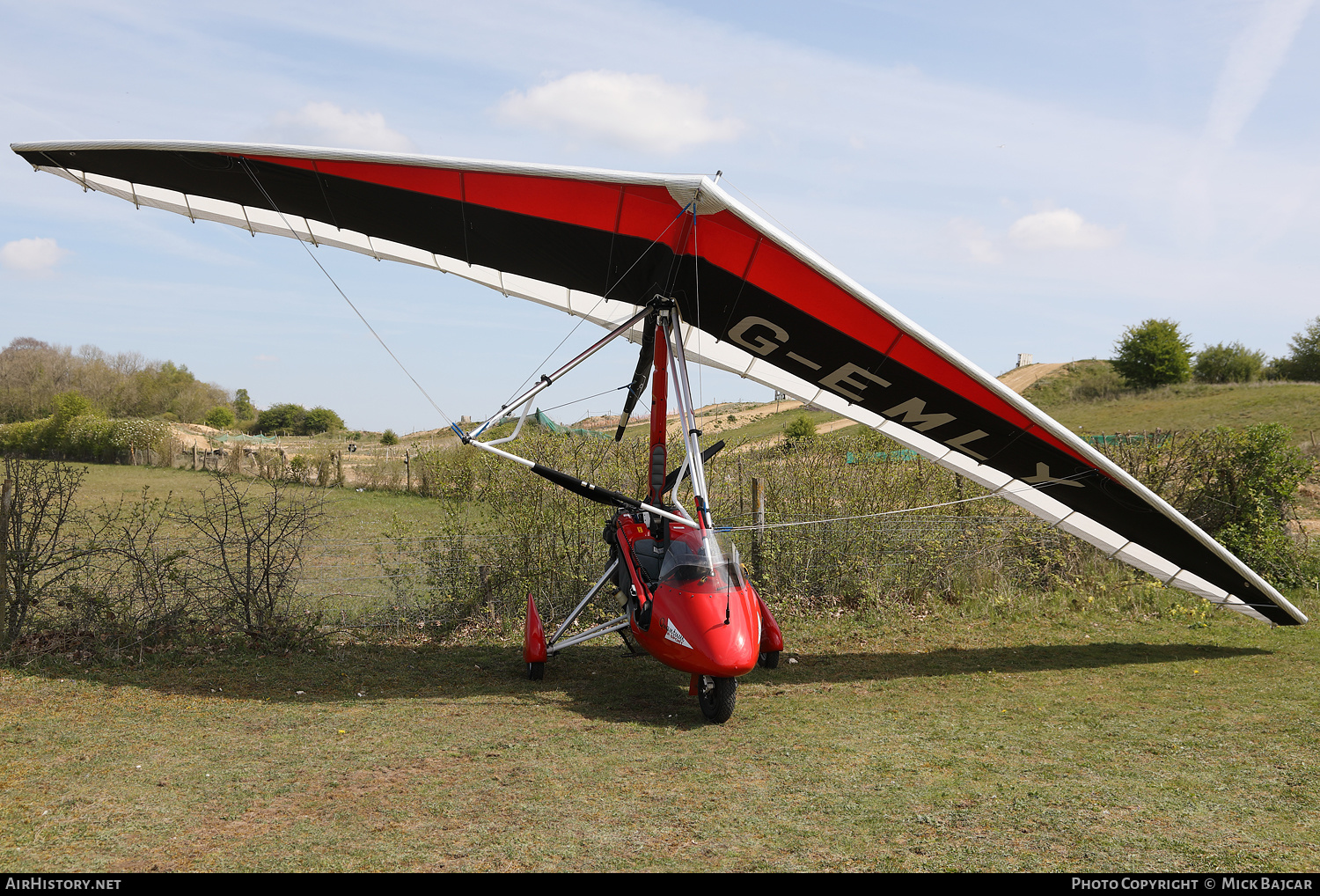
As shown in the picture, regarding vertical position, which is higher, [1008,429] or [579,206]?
[579,206]

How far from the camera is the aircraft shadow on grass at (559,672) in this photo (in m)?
6.52

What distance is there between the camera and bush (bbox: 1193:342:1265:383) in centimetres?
4978

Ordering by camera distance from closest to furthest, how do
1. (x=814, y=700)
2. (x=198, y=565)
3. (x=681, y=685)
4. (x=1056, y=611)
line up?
1. (x=814, y=700)
2. (x=681, y=685)
3. (x=198, y=565)
4. (x=1056, y=611)

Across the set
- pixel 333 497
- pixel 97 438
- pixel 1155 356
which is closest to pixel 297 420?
pixel 97 438

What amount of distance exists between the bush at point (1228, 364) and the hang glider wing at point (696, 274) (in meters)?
51.5

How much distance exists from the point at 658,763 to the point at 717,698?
1009 millimetres

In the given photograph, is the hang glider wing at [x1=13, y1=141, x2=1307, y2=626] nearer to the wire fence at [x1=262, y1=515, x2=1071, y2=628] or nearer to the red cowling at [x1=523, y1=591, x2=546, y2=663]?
the wire fence at [x1=262, y1=515, x2=1071, y2=628]

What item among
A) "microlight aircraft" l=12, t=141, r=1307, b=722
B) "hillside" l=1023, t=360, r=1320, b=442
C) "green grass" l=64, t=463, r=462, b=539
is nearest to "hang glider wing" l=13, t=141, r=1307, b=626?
"microlight aircraft" l=12, t=141, r=1307, b=722

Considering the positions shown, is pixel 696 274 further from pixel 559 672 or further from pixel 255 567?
pixel 255 567

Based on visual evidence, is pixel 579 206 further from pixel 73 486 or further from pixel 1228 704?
pixel 1228 704

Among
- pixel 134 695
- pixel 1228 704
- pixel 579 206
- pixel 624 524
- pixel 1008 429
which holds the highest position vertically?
pixel 579 206

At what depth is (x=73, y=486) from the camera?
728 cm

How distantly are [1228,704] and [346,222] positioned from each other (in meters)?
8.57
